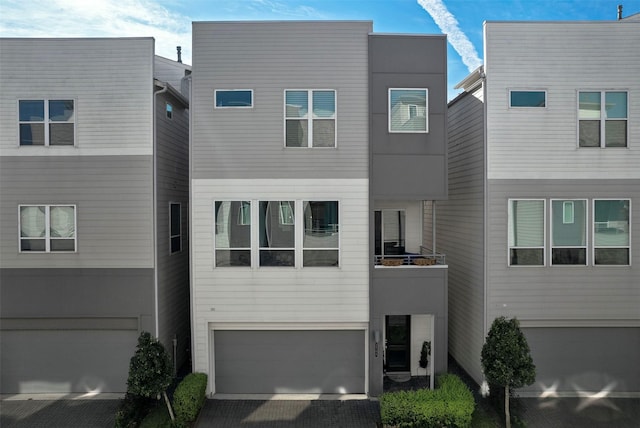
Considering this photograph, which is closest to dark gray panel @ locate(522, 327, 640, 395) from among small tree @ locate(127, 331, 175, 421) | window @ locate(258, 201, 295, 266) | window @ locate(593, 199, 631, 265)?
window @ locate(593, 199, 631, 265)

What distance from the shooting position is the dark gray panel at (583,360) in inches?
361

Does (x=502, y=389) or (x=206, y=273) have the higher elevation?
(x=206, y=273)

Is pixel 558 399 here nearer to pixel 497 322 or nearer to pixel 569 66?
pixel 497 322

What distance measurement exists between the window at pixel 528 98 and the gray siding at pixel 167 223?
357 inches

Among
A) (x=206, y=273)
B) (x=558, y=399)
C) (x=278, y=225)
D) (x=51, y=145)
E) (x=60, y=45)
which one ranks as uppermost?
(x=60, y=45)

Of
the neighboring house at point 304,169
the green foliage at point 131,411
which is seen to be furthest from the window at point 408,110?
the green foliage at point 131,411

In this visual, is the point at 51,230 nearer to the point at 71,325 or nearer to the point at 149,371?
the point at 71,325

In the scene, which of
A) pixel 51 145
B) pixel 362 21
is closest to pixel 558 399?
pixel 362 21

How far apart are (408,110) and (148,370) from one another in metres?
8.36

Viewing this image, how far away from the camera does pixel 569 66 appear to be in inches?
354

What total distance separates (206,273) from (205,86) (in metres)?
4.69

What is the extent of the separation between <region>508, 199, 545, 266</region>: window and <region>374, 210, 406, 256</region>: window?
2.76 meters

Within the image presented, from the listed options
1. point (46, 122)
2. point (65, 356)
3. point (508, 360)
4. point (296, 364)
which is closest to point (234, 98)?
point (46, 122)

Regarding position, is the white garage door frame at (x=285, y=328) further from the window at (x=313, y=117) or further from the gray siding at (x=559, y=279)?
the window at (x=313, y=117)
